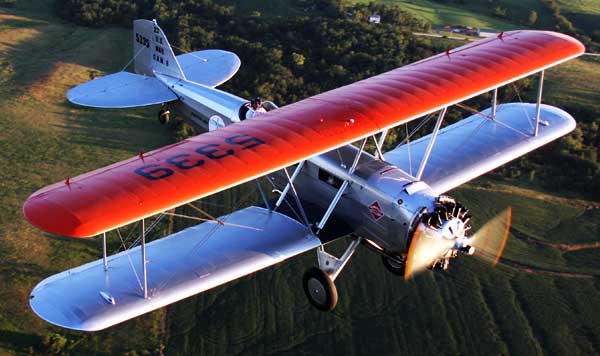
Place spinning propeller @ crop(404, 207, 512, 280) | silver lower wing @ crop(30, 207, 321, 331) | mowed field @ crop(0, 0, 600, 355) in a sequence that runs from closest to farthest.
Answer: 1. silver lower wing @ crop(30, 207, 321, 331)
2. spinning propeller @ crop(404, 207, 512, 280)
3. mowed field @ crop(0, 0, 600, 355)

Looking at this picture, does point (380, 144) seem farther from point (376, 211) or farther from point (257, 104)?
point (257, 104)

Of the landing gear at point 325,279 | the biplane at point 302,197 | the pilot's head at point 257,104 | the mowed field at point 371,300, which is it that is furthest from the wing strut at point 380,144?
the mowed field at point 371,300

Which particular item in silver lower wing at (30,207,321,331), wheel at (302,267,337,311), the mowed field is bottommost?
the mowed field

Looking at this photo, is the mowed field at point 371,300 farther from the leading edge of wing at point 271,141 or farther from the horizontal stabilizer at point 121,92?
the leading edge of wing at point 271,141

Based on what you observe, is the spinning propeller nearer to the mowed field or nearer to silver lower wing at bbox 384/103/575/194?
silver lower wing at bbox 384/103/575/194

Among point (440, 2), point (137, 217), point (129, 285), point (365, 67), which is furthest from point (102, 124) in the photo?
point (440, 2)

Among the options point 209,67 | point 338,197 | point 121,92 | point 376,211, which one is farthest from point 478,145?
point 121,92

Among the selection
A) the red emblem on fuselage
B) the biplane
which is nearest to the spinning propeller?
the biplane
